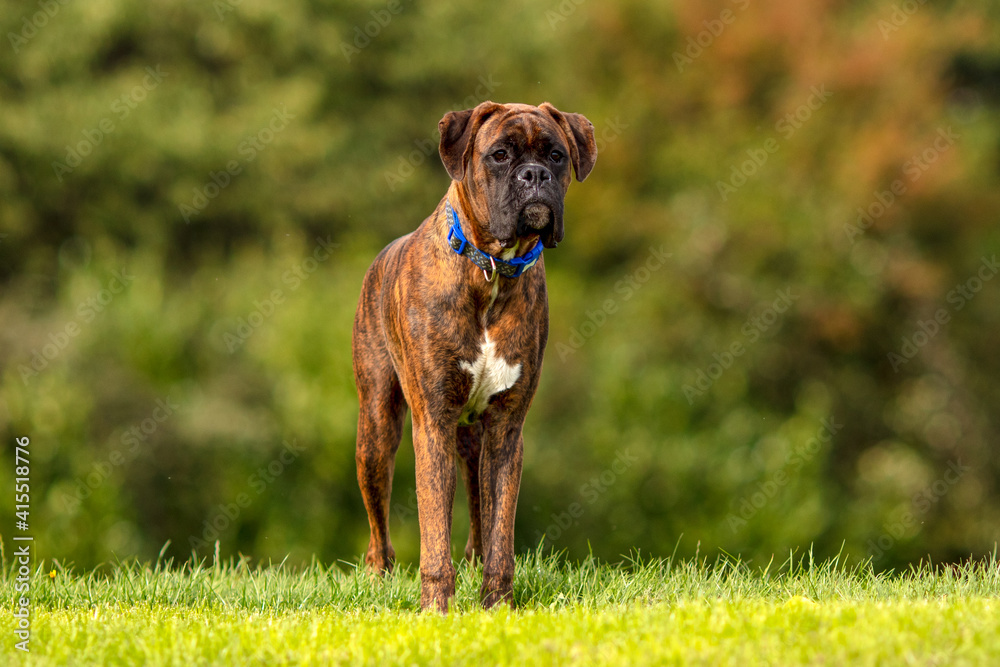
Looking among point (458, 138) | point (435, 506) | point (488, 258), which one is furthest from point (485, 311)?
point (435, 506)

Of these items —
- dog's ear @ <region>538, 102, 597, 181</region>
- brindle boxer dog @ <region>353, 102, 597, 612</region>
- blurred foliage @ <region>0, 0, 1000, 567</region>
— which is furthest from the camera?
blurred foliage @ <region>0, 0, 1000, 567</region>

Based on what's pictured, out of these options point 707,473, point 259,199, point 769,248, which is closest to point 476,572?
point 707,473

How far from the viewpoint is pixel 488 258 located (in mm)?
5383

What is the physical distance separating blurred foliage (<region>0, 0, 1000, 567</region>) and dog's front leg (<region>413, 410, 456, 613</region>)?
8.27 metres

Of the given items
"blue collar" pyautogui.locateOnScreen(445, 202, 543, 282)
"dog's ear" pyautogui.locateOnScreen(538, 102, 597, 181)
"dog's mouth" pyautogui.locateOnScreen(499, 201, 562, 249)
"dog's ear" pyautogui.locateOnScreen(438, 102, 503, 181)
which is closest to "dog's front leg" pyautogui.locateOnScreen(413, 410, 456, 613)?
"blue collar" pyautogui.locateOnScreen(445, 202, 543, 282)

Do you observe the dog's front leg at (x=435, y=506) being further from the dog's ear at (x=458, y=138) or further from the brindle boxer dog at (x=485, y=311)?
the dog's ear at (x=458, y=138)

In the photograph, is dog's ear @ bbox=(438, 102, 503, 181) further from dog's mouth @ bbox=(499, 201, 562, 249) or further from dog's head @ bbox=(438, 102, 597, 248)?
dog's mouth @ bbox=(499, 201, 562, 249)

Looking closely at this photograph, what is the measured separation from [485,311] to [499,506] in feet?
3.21

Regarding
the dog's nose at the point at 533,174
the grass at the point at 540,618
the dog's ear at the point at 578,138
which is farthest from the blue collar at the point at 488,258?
the grass at the point at 540,618

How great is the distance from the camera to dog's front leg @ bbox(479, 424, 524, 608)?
5.45 metres

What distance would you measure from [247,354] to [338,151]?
617cm

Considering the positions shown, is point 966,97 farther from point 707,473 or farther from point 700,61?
point 707,473

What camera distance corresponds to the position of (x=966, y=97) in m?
25.1

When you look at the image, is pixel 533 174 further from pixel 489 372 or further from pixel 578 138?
pixel 489 372
